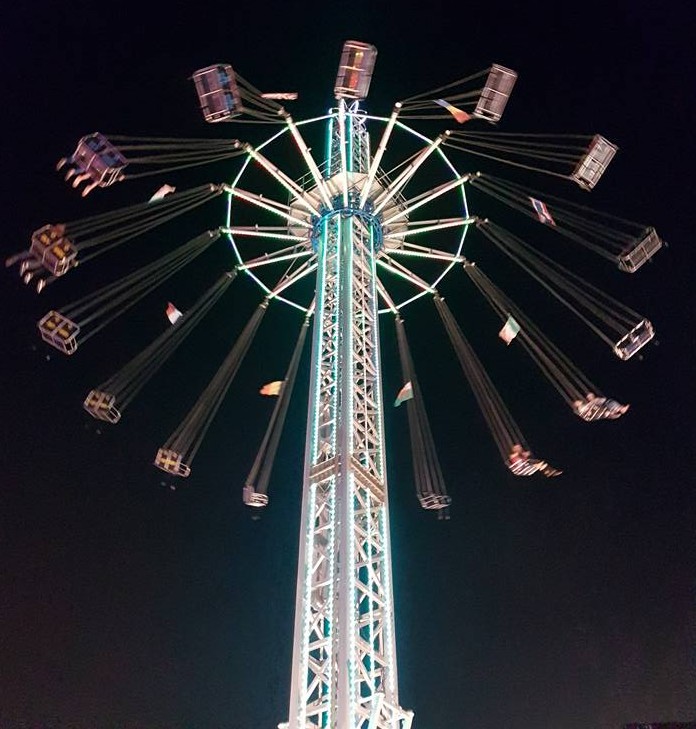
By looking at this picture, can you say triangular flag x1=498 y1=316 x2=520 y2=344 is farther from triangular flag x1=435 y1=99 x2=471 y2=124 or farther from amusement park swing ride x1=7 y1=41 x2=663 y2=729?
triangular flag x1=435 y1=99 x2=471 y2=124

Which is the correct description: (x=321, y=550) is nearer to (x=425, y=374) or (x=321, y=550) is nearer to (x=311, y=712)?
(x=311, y=712)

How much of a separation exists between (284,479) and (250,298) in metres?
5.13

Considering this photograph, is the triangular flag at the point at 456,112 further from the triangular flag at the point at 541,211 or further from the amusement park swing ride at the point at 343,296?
the triangular flag at the point at 541,211

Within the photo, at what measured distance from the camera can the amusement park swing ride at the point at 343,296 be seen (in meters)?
10.1

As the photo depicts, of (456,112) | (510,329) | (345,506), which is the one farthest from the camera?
(510,329)

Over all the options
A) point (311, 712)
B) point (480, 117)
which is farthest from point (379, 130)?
point (311, 712)

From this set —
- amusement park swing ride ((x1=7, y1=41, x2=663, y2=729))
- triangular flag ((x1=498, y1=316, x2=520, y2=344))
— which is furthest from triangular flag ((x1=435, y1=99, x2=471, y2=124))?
triangular flag ((x1=498, y1=316, x2=520, y2=344))

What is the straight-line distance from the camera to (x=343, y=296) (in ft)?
42.1

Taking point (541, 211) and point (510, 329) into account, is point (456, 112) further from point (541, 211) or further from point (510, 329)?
point (510, 329)

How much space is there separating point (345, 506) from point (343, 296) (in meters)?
3.84

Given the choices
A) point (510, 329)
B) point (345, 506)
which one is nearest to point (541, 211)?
point (510, 329)

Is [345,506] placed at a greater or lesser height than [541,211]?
lesser

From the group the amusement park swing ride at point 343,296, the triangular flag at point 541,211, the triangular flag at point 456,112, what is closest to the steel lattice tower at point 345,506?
the amusement park swing ride at point 343,296

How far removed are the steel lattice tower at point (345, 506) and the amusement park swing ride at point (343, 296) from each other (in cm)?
3
